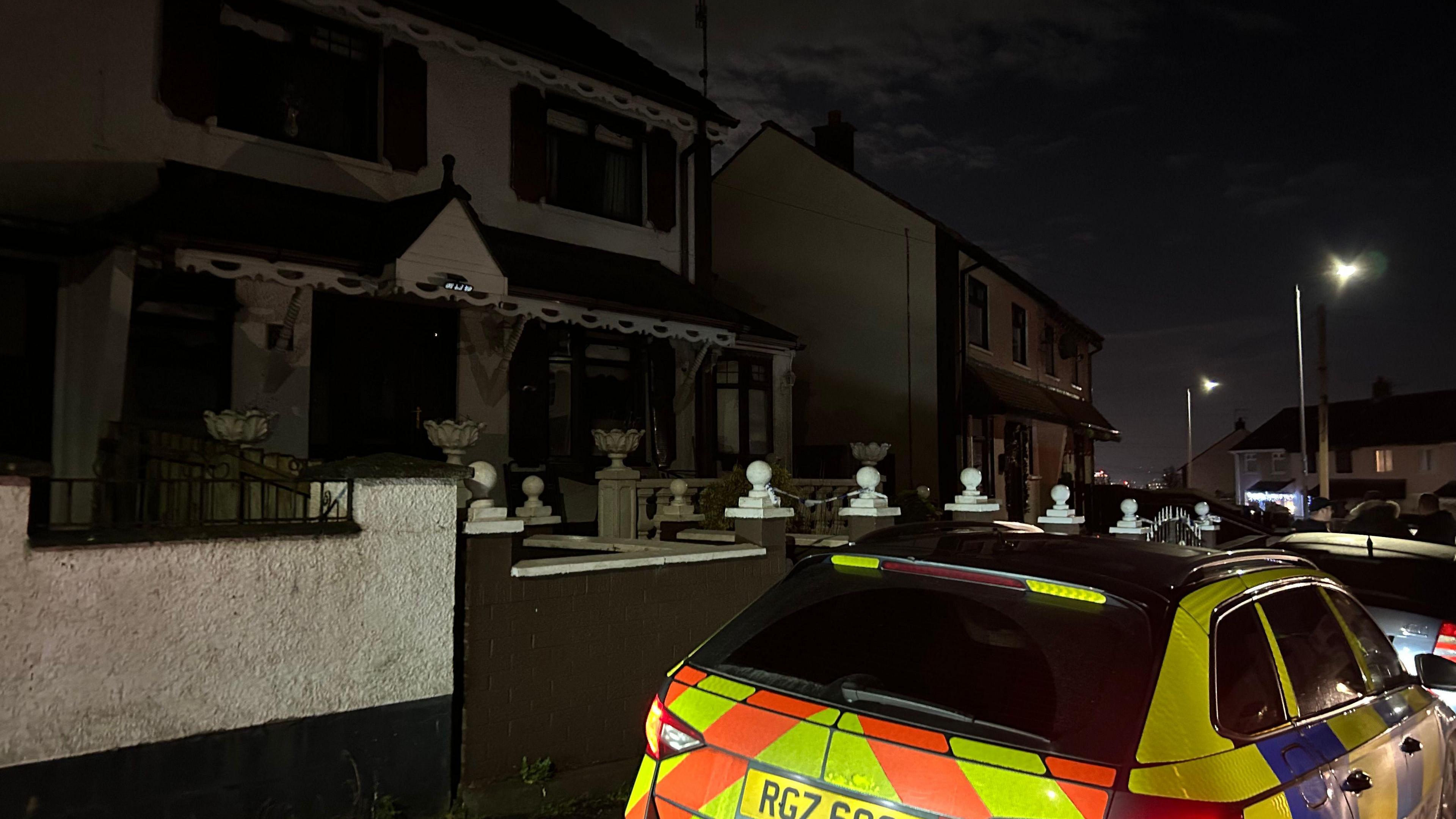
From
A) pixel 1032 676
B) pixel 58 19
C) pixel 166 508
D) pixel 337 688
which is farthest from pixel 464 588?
pixel 58 19

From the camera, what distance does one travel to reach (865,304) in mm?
20266

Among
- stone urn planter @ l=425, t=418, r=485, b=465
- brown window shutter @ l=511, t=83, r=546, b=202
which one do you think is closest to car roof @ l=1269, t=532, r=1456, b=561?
stone urn planter @ l=425, t=418, r=485, b=465

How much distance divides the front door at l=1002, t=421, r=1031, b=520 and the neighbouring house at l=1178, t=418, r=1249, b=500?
1855 inches

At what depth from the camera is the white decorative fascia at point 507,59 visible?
33.5ft

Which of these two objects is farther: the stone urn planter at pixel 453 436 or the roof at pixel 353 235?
the stone urn planter at pixel 453 436

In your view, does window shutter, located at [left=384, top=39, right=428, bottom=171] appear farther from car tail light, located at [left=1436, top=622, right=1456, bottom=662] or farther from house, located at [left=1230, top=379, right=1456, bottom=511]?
house, located at [left=1230, top=379, right=1456, bottom=511]

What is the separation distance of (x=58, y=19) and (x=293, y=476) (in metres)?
6.08

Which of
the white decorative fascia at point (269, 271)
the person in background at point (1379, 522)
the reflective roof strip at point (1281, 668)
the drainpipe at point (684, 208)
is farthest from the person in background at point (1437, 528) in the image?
the white decorative fascia at point (269, 271)

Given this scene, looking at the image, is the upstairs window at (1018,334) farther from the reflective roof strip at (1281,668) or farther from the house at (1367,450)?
the house at (1367,450)

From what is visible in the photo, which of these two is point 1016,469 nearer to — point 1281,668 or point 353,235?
point 353,235

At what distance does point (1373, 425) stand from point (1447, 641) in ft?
190

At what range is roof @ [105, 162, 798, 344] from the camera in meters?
8.12

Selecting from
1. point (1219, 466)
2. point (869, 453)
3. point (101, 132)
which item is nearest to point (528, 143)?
point (101, 132)

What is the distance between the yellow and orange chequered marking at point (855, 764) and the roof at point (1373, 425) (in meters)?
52.1
